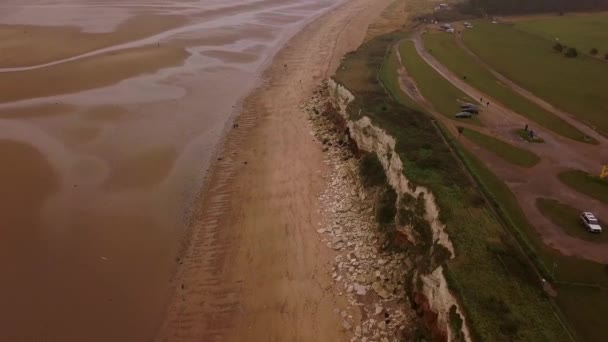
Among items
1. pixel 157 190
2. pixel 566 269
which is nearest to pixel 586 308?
pixel 566 269

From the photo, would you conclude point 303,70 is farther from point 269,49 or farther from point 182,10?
point 182,10

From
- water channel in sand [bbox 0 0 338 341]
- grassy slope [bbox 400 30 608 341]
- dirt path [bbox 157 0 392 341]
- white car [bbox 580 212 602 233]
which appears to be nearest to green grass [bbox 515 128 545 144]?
grassy slope [bbox 400 30 608 341]

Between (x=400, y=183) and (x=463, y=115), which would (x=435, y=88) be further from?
(x=400, y=183)

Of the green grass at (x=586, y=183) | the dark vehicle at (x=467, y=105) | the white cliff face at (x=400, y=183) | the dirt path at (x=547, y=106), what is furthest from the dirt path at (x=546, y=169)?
the white cliff face at (x=400, y=183)

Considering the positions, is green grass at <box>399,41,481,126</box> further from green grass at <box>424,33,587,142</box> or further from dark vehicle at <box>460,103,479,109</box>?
green grass at <box>424,33,587,142</box>

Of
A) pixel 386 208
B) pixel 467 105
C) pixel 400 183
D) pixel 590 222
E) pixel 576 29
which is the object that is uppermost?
pixel 576 29

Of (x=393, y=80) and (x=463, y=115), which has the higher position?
(x=393, y=80)
